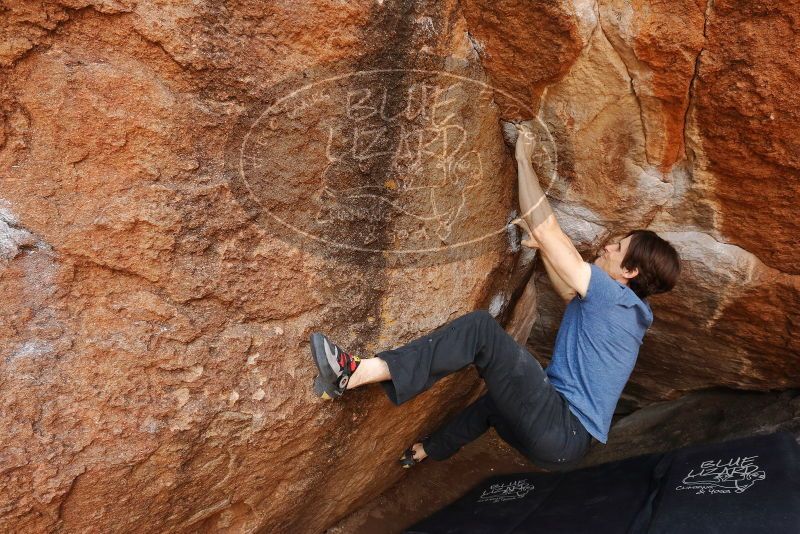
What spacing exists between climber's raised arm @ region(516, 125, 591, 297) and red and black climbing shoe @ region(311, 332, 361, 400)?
0.69 m

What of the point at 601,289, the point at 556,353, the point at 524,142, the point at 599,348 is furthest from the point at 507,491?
the point at 524,142

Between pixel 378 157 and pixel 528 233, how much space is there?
69cm

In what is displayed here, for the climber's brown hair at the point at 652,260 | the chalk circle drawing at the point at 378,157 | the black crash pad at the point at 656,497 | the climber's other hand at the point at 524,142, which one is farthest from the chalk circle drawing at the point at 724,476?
the climber's other hand at the point at 524,142

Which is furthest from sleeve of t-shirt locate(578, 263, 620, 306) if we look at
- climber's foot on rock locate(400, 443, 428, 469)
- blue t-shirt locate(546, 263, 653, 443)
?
climber's foot on rock locate(400, 443, 428, 469)

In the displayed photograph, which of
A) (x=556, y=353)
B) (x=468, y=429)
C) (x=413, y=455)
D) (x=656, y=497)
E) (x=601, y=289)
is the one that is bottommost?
(x=656, y=497)

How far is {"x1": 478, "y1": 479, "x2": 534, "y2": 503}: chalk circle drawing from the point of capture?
2729mm

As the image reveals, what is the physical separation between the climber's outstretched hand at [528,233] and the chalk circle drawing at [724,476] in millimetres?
1036

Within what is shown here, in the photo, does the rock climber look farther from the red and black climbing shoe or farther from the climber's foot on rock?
the climber's foot on rock

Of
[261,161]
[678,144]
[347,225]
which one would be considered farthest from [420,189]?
[678,144]

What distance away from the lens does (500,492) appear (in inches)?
111

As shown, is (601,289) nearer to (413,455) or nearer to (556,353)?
(556,353)

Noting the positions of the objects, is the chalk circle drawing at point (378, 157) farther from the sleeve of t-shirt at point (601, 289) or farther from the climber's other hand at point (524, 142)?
the sleeve of t-shirt at point (601, 289)

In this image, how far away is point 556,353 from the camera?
2.28 meters

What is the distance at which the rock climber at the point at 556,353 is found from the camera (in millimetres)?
1902
